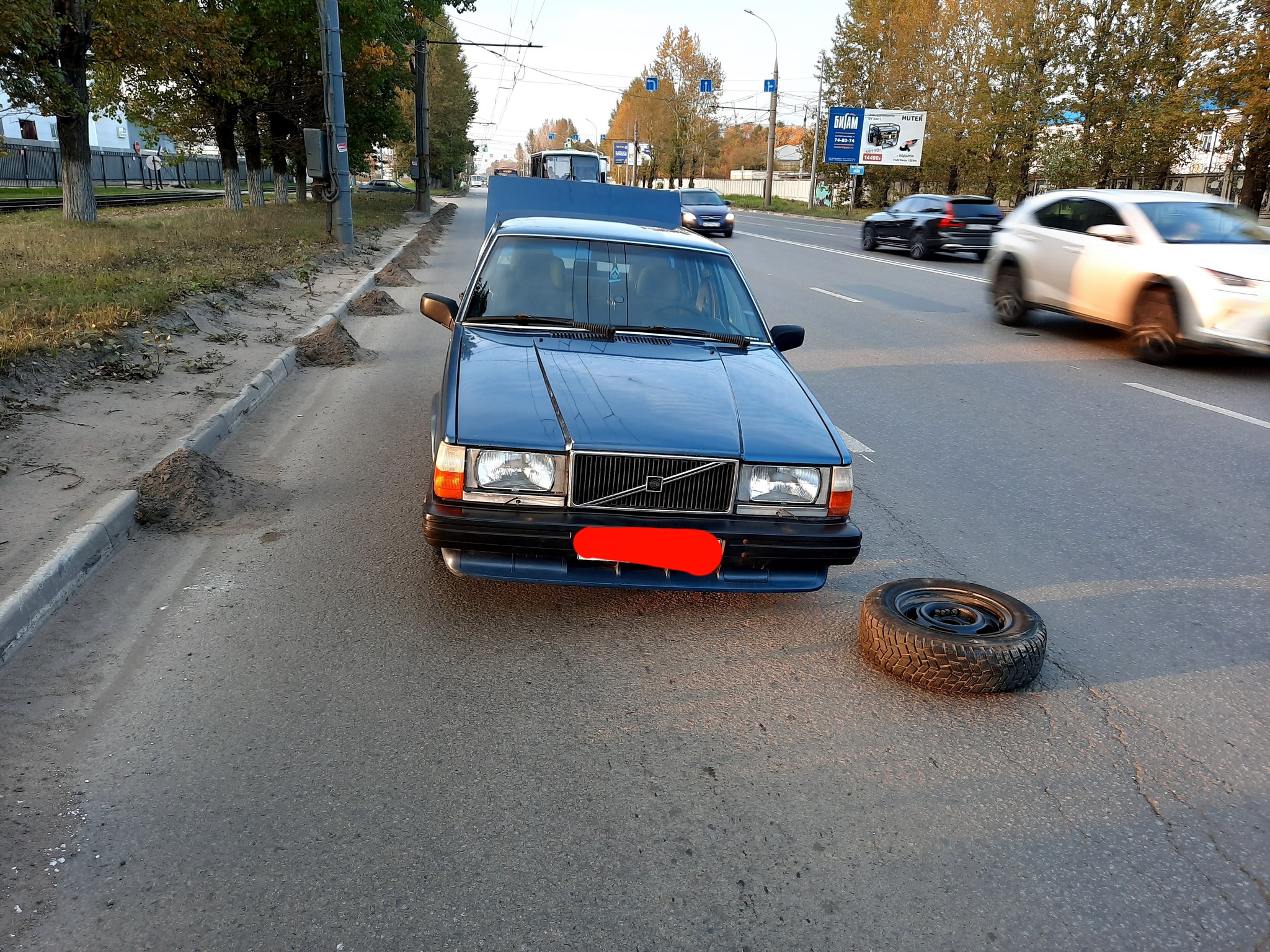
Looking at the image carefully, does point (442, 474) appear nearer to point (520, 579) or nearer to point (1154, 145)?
point (520, 579)

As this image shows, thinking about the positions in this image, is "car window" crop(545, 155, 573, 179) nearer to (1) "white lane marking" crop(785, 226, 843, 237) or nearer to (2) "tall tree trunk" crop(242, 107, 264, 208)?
(1) "white lane marking" crop(785, 226, 843, 237)

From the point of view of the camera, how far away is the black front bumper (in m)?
3.42

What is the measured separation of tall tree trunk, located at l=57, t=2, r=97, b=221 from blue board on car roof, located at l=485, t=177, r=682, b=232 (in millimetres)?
11279

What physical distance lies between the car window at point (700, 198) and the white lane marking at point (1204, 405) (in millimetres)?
20905

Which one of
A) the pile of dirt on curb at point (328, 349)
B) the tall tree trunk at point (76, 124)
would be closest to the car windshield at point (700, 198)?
the tall tree trunk at point (76, 124)

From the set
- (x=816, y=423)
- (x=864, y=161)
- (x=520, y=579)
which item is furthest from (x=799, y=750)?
(x=864, y=161)

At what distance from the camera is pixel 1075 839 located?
8.59 ft

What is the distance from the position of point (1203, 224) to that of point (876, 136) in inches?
1692

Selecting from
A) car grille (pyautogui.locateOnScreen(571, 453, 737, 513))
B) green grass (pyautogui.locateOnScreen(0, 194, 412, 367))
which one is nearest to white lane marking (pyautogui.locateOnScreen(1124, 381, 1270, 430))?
car grille (pyautogui.locateOnScreen(571, 453, 737, 513))

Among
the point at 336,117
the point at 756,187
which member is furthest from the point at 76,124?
the point at 756,187

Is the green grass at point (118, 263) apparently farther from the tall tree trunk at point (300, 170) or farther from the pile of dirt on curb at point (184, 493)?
the tall tree trunk at point (300, 170)

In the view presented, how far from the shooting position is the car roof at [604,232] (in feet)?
16.8

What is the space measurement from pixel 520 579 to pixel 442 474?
0.49 m

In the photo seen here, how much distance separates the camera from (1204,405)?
7852 millimetres
